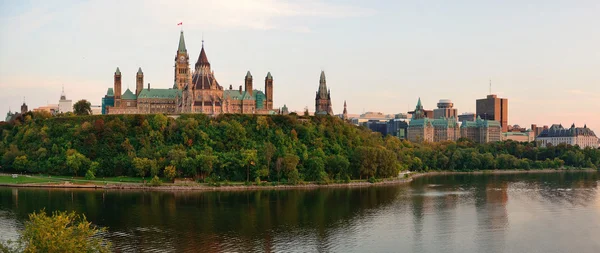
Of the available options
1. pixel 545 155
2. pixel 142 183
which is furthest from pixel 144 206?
pixel 545 155

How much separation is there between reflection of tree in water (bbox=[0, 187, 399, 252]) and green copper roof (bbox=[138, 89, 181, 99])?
4833cm

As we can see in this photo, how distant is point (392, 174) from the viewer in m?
97.4

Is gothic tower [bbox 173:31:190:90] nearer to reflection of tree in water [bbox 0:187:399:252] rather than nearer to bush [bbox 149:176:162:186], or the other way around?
bush [bbox 149:176:162:186]

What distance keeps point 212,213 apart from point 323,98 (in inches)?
3815

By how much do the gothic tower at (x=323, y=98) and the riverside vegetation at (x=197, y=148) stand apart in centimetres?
4699

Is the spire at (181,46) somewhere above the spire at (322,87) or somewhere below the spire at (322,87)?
above

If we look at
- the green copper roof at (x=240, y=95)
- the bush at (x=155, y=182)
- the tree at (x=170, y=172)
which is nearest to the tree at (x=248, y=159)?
the tree at (x=170, y=172)

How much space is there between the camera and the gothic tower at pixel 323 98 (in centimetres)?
15475

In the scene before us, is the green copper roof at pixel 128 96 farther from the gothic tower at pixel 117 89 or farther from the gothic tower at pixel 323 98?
the gothic tower at pixel 323 98

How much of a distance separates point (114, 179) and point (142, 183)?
225 inches

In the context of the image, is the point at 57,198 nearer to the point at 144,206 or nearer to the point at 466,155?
the point at 144,206

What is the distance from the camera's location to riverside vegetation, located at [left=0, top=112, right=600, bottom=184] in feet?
283

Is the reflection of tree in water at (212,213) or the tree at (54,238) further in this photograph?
the reflection of tree in water at (212,213)

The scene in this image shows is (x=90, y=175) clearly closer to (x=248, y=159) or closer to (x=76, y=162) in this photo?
(x=76, y=162)
